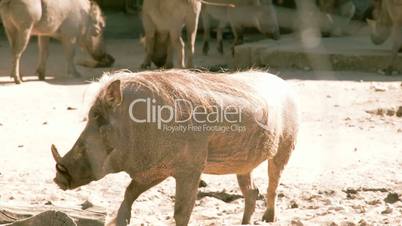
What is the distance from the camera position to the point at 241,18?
15656 millimetres

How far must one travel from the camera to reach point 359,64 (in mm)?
13266

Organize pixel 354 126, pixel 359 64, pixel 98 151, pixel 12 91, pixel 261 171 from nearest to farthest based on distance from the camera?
pixel 98 151
pixel 261 171
pixel 354 126
pixel 12 91
pixel 359 64

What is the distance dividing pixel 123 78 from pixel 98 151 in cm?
A: 40

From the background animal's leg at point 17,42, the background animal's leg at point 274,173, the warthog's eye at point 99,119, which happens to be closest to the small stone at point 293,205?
the background animal's leg at point 274,173

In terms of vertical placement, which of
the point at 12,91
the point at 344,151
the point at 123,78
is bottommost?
the point at 12,91

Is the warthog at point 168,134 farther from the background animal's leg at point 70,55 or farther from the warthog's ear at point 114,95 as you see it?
the background animal's leg at point 70,55

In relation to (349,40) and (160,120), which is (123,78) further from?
(349,40)

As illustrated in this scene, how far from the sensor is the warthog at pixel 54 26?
12.3 m

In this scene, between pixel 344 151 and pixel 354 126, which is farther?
pixel 354 126

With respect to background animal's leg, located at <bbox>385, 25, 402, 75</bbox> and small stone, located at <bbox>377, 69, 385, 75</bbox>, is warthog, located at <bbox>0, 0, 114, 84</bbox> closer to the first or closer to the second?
small stone, located at <bbox>377, 69, 385, 75</bbox>

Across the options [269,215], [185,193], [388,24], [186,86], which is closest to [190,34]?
[388,24]

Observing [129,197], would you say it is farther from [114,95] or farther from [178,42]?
[178,42]

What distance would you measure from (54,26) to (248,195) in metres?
7.38

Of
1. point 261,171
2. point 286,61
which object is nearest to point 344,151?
point 261,171
